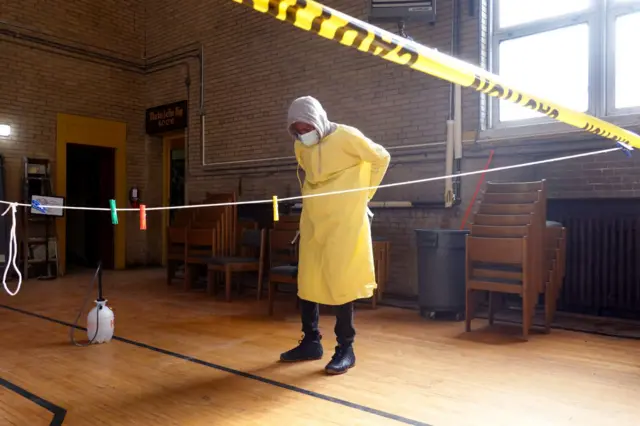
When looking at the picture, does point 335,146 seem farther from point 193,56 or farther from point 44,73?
point 44,73

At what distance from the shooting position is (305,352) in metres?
3.09

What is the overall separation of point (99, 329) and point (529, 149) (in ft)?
11.9

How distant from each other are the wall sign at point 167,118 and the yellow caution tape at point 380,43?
20.6 feet

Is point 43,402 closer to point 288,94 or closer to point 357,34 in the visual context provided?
point 357,34

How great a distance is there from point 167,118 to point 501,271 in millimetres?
5752

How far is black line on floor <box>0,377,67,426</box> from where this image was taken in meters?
2.22

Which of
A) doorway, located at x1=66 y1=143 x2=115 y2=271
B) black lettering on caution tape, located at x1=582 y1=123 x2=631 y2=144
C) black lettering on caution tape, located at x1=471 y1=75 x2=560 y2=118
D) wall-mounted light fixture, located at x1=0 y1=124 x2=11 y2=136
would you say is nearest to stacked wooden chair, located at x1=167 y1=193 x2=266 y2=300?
doorway, located at x1=66 y1=143 x2=115 y2=271

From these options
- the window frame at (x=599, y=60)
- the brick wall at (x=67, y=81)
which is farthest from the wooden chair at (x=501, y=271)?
the brick wall at (x=67, y=81)

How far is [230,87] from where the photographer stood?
23.5 feet

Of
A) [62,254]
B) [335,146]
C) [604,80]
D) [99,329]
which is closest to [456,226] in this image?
[604,80]

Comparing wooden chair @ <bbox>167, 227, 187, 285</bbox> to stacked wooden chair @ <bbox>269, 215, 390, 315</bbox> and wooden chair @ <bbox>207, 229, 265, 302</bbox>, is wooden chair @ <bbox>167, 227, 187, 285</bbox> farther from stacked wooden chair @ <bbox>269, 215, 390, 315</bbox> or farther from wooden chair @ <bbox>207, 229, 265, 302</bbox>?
stacked wooden chair @ <bbox>269, 215, 390, 315</bbox>

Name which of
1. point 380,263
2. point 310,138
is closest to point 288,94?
point 380,263

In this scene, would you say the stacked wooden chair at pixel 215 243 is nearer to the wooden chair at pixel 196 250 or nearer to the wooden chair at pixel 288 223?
the wooden chair at pixel 196 250

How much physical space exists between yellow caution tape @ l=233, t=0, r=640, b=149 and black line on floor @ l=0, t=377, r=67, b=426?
1.83 metres
